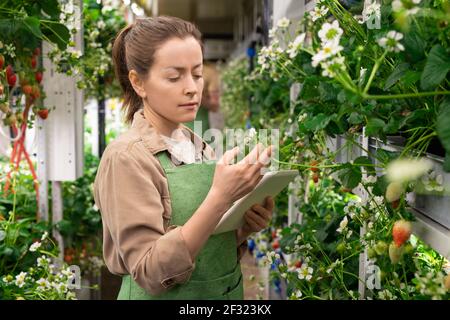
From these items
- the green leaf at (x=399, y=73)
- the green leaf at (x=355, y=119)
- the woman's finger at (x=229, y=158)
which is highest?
the green leaf at (x=399, y=73)

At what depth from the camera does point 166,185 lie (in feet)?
4.38

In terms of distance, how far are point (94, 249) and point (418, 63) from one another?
2726 mm

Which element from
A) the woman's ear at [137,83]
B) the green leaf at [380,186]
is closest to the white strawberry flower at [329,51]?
the green leaf at [380,186]

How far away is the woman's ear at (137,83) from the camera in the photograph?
1383mm

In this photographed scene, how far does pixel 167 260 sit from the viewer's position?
48.6 inches

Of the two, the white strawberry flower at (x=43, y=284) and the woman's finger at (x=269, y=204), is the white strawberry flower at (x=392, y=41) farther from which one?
the white strawberry flower at (x=43, y=284)

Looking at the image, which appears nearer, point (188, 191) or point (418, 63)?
point (418, 63)

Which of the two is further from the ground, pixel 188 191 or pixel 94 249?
pixel 188 191

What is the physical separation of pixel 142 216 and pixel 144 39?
38 centimetres

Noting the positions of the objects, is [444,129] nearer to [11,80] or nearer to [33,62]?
[11,80]

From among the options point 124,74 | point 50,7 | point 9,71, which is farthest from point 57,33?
point 124,74

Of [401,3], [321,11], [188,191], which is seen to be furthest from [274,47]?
[401,3]
